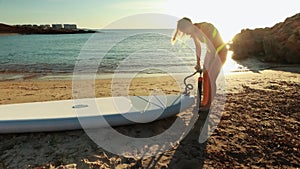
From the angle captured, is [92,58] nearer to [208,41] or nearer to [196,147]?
[208,41]

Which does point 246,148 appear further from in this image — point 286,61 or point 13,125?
point 286,61

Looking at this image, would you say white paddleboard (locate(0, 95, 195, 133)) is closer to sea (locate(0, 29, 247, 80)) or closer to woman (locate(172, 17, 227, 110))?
woman (locate(172, 17, 227, 110))

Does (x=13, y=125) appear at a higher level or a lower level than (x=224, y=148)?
higher

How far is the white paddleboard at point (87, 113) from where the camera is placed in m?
3.79

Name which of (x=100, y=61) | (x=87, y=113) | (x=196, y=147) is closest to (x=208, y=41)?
(x=196, y=147)

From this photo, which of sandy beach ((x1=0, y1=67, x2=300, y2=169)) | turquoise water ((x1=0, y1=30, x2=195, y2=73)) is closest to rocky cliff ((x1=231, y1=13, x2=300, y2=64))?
turquoise water ((x1=0, y1=30, x2=195, y2=73))

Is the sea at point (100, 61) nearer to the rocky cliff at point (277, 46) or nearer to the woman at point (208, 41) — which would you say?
the woman at point (208, 41)

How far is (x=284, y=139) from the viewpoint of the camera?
157 inches

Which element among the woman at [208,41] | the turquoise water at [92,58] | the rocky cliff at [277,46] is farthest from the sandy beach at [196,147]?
the rocky cliff at [277,46]

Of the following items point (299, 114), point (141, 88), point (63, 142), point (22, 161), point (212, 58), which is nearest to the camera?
point (22, 161)

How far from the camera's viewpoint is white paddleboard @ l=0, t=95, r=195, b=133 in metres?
3.79

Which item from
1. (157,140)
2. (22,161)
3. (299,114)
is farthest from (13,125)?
(299,114)

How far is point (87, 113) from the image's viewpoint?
159 inches

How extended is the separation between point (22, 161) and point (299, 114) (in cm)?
513
